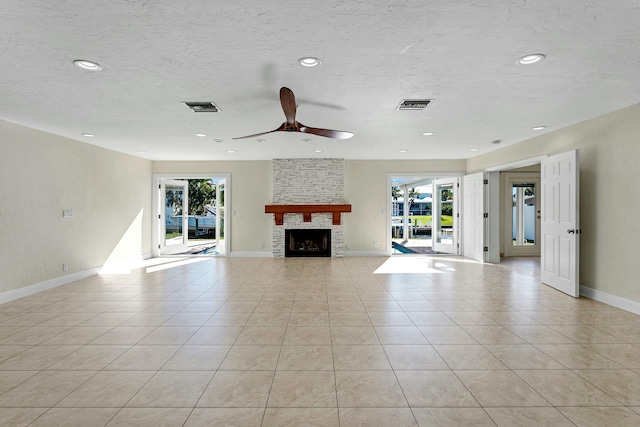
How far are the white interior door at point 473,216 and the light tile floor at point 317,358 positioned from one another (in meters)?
2.59

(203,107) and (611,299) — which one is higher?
(203,107)

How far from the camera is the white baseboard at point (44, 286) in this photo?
4.34 meters

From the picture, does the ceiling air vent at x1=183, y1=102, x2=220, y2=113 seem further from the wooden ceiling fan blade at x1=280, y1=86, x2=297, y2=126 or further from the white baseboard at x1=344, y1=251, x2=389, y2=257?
the white baseboard at x1=344, y1=251, x2=389, y2=257

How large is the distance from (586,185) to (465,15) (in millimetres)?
3813

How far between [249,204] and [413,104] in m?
5.31

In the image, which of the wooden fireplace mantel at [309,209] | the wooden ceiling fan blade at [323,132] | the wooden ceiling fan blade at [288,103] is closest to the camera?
the wooden ceiling fan blade at [288,103]

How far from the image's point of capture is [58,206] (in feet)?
16.9

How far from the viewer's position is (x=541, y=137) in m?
5.34

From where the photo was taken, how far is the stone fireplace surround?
7.90 meters

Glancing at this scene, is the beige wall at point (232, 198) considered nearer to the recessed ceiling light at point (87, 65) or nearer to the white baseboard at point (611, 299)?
the white baseboard at point (611, 299)

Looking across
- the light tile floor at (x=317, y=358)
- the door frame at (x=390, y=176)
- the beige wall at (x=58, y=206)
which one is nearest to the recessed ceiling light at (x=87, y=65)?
the light tile floor at (x=317, y=358)

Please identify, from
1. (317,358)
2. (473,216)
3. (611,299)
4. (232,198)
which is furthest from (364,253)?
(317,358)

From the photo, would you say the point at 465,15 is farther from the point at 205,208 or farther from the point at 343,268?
the point at 205,208

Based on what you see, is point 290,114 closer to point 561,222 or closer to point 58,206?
point 561,222
